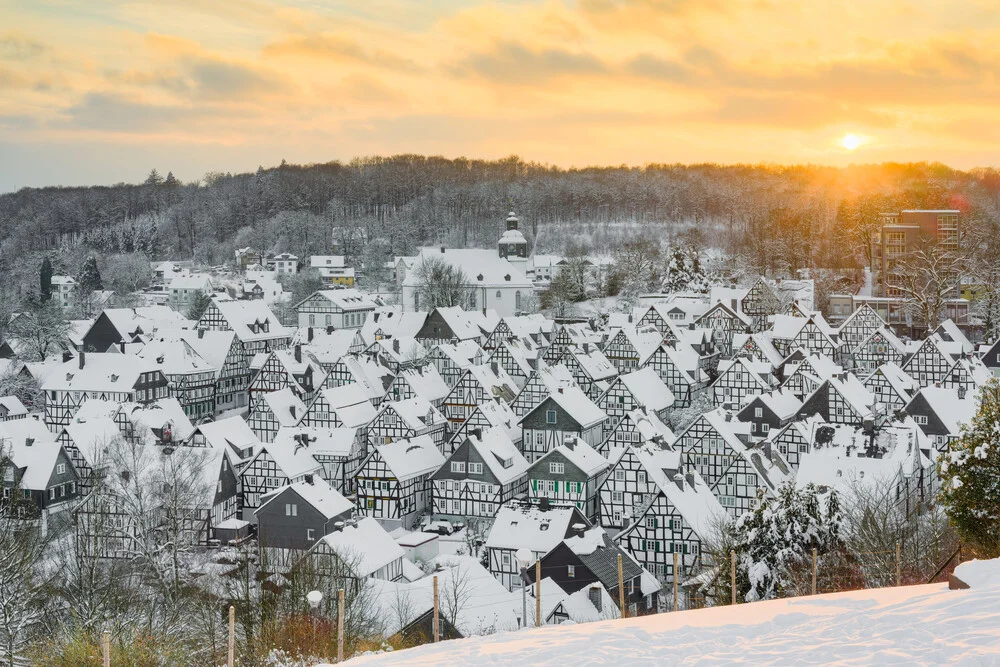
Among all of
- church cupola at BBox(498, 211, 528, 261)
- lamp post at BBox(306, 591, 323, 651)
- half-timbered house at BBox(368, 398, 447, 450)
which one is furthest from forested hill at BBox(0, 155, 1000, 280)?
lamp post at BBox(306, 591, 323, 651)

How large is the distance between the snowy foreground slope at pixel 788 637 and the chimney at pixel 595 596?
11.1 metres

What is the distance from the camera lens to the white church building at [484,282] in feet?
264

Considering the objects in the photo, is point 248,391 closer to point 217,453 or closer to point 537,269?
point 217,453

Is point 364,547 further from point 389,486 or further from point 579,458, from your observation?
point 579,458

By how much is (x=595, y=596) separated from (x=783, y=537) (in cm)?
570

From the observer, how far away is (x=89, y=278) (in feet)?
300

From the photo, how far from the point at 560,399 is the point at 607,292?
46060 millimetres

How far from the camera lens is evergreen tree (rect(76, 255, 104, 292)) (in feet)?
298

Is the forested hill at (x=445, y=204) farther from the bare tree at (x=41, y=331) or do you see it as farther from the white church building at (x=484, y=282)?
the bare tree at (x=41, y=331)

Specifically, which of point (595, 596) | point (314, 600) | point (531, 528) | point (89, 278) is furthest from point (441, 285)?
point (314, 600)

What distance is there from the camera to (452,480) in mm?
34938

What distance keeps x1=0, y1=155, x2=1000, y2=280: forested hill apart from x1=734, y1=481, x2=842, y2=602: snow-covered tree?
7711 centimetres

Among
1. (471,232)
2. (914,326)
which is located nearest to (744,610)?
(914,326)

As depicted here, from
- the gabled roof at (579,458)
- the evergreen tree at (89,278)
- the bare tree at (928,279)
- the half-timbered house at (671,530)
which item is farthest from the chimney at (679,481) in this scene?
the evergreen tree at (89,278)
